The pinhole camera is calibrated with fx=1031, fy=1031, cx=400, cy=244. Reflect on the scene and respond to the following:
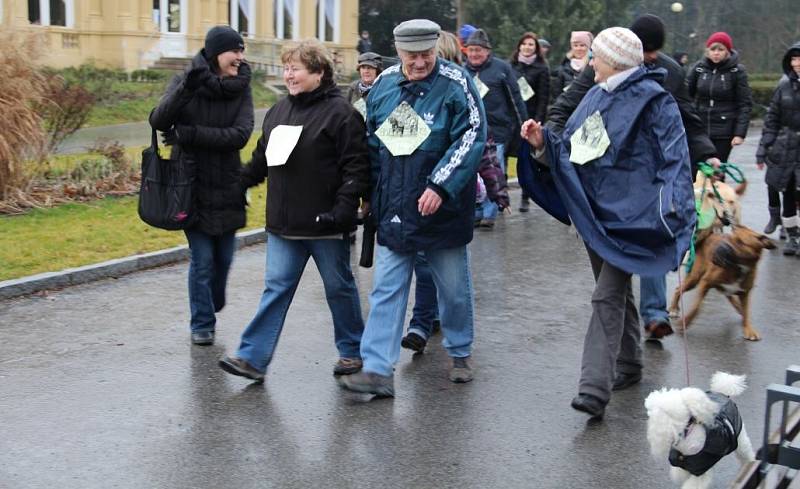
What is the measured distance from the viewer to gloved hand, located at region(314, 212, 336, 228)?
539 centimetres

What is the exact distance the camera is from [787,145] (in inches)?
384

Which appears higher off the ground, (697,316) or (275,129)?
(275,129)

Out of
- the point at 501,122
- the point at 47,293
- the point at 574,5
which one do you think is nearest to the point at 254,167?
the point at 47,293

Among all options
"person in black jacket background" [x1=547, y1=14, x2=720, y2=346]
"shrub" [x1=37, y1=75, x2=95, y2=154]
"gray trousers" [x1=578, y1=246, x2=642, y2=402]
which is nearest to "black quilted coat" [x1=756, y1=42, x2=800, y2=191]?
"person in black jacket background" [x1=547, y1=14, x2=720, y2=346]

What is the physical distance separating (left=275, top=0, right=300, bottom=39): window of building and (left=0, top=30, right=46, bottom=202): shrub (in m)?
27.9

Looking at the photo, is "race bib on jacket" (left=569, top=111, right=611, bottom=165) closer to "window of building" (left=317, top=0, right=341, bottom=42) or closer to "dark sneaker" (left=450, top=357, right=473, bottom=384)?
"dark sneaker" (left=450, top=357, right=473, bottom=384)

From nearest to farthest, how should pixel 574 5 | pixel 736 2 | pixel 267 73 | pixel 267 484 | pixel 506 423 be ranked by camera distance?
pixel 267 484 < pixel 506 423 < pixel 267 73 < pixel 574 5 < pixel 736 2

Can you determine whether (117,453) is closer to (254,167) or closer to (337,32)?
(254,167)

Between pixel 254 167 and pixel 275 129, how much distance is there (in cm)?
41

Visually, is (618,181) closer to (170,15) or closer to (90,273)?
(90,273)

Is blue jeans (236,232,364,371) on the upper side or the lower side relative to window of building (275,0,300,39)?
lower

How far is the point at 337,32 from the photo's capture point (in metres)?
40.4

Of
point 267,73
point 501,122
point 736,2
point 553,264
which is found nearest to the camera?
point 553,264

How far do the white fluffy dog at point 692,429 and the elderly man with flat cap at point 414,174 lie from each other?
1.71 meters
